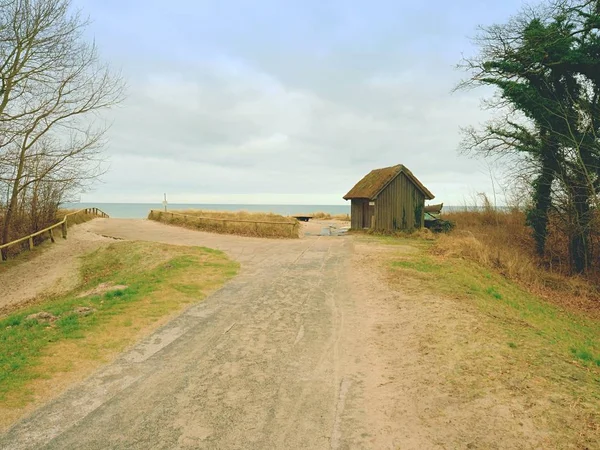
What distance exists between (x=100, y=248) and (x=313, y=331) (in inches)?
696

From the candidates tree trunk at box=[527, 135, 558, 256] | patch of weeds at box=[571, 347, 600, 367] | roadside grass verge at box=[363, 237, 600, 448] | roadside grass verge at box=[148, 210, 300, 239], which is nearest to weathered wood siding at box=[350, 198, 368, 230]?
roadside grass verge at box=[148, 210, 300, 239]

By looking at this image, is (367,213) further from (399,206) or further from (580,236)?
(580,236)

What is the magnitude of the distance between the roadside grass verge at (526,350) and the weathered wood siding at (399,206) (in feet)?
45.3

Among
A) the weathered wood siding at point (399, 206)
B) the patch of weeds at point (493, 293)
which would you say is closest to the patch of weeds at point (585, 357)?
the patch of weeds at point (493, 293)

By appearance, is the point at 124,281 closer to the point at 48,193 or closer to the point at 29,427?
the point at 29,427

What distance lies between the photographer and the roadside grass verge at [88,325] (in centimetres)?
577

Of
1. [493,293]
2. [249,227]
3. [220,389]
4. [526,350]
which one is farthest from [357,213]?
[220,389]

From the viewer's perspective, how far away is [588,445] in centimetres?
422

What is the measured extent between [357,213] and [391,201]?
3120mm

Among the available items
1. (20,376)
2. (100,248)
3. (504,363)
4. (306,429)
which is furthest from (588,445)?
(100,248)

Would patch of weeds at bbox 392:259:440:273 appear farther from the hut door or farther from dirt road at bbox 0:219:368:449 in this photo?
the hut door

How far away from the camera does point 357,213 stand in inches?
1216

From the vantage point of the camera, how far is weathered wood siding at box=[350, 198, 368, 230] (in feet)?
99.7

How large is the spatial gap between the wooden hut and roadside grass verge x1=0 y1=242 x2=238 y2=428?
1594 centimetres
